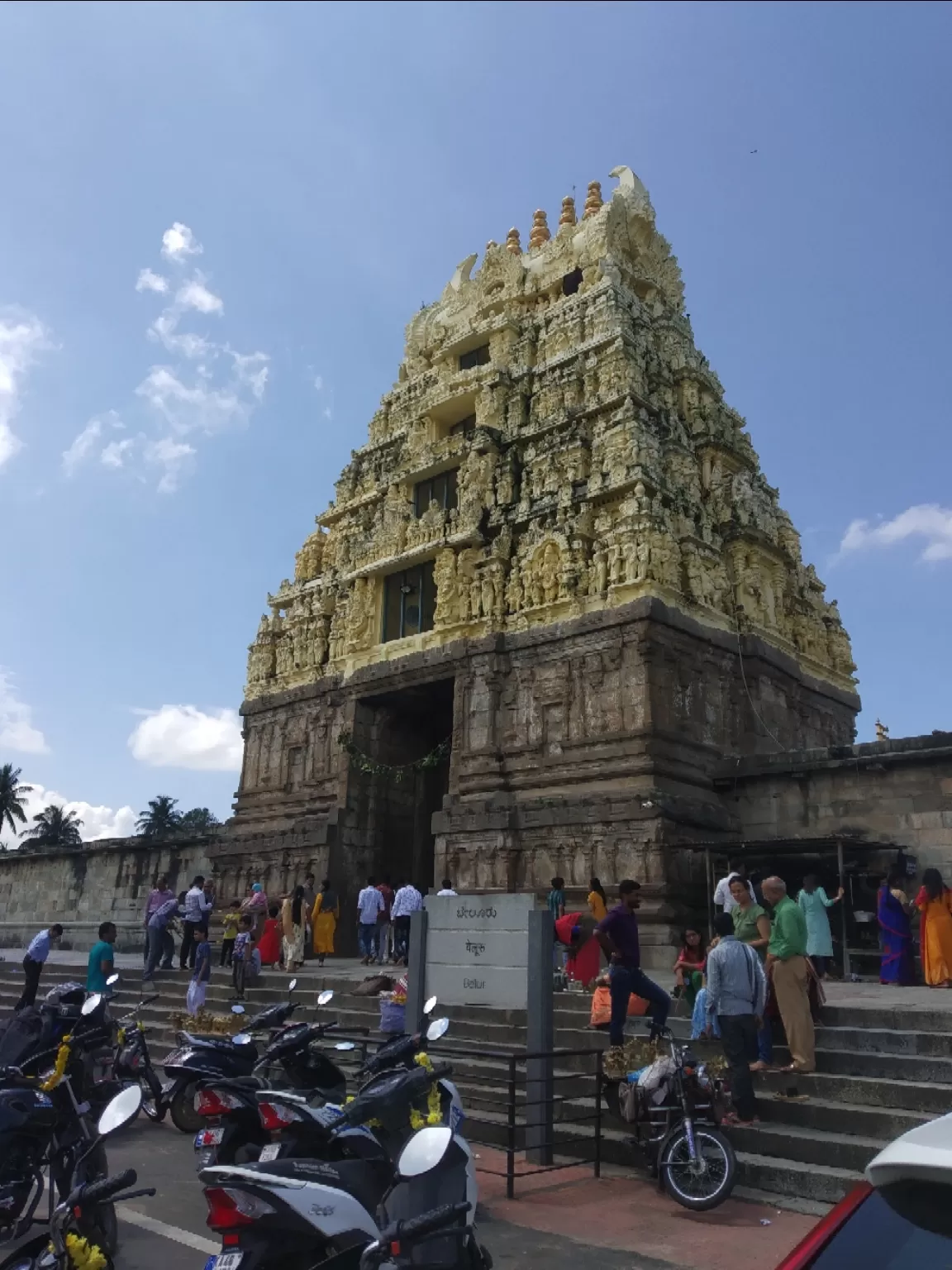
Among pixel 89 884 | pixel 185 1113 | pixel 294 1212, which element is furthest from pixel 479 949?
pixel 89 884

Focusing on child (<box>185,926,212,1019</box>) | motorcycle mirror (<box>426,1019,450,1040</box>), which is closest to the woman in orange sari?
motorcycle mirror (<box>426,1019,450,1040</box>)

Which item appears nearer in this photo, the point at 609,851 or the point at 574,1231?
the point at 574,1231

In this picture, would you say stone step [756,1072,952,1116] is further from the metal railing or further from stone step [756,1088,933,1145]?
the metal railing

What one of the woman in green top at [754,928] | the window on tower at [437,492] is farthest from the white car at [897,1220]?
the window on tower at [437,492]

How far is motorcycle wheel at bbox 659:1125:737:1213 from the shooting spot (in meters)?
6.66

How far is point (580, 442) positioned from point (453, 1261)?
67.3 feet

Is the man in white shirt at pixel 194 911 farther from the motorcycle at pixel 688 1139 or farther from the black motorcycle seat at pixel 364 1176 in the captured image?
the black motorcycle seat at pixel 364 1176

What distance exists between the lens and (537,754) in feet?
67.5

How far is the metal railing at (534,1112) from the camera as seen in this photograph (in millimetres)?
7379

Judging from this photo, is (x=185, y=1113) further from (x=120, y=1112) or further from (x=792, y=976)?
(x=792, y=976)

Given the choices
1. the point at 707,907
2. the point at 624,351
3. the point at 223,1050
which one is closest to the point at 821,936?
the point at 707,907

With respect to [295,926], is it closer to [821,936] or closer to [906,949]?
[821,936]

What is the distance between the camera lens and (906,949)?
13.8 meters

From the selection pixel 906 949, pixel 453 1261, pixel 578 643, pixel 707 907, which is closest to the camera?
pixel 453 1261
